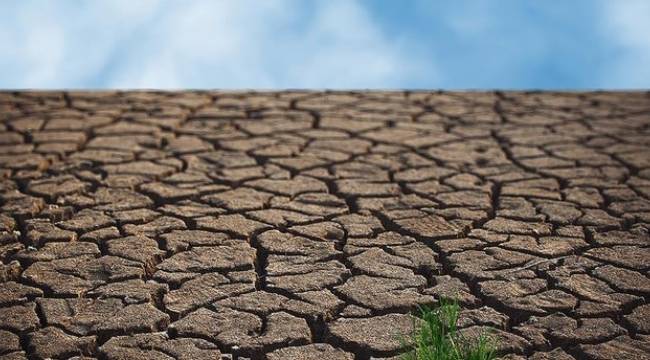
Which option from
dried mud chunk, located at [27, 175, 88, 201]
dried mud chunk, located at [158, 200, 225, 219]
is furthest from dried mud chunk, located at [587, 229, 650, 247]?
dried mud chunk, located at [27, 175, 88, 201]

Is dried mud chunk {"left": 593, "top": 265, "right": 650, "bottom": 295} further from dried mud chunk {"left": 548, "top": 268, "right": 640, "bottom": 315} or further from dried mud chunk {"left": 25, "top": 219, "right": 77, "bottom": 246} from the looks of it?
dried mud chunk {"left": 25, "top": 219, "right": 77, "bottom": 246}

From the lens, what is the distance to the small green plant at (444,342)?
10.1 feet

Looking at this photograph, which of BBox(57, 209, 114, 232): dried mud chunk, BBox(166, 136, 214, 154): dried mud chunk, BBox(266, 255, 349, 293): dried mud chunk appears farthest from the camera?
BBox(166, 136, 214, 154): dried mud chunk

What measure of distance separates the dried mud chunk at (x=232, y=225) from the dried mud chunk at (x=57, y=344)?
998 mm

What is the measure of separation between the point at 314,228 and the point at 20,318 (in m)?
1.23

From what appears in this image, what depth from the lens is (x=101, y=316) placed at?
362 centimetres

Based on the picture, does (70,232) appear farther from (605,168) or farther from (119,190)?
(605,168)

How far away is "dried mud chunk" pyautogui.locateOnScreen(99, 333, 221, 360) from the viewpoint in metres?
3.36

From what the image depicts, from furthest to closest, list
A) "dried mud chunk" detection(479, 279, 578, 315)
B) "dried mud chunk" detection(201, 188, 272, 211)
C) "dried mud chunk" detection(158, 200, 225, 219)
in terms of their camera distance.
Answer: "dried mud chunk" detection(201, 188, 272, 211) → "dried mud chunk" detection(158, 200, 225, 219) → "dried mud chunk" detection(479, 279, 578, 315)

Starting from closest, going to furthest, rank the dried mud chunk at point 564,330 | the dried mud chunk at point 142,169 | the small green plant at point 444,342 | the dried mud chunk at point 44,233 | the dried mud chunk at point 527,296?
1. the small green plant at point 444,342
2. the dried mud chunk at point 564,330
3. the dried mud chunk at point 527,296
4. the dried mud chunk at point 44,233
5. the dried mud chunk at point 142,169

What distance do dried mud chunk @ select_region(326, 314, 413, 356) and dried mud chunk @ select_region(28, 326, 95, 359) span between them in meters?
0.71

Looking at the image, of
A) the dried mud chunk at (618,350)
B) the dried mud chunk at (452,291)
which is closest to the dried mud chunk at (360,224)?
the dried mud chunk at (452,291)

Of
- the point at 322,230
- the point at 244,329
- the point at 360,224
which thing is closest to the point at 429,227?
the point at 360,224

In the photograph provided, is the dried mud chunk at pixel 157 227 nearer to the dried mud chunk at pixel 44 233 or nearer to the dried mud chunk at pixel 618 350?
the dried mud chunk at pixel 44 233
